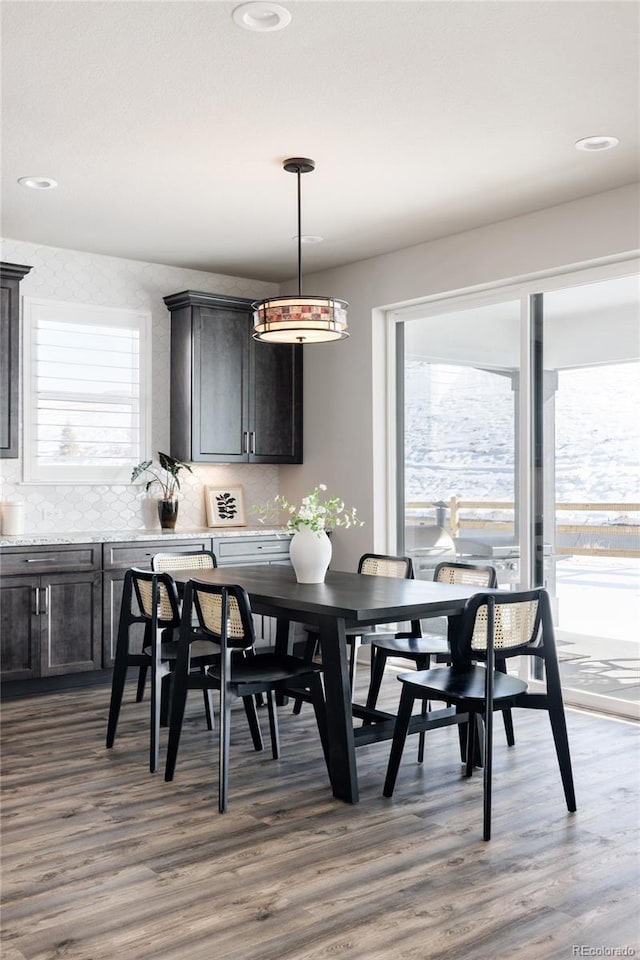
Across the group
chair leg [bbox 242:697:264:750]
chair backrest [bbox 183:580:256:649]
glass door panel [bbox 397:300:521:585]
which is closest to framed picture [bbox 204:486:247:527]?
glass door panel [bbox 397:300:521:585]

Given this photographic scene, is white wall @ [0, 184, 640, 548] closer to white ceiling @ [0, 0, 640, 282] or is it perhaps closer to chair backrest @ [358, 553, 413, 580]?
Answer: white ceiling @ [0, 0, 640, 282]

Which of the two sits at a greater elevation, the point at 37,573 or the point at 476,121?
the point at 476,121

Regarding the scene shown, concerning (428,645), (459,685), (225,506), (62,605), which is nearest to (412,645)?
(428,645)

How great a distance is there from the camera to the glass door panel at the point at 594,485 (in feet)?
15.5

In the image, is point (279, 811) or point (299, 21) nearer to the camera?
point (299, 21)

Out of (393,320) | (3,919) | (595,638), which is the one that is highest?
(393,320)

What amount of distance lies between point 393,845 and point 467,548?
2865 mm

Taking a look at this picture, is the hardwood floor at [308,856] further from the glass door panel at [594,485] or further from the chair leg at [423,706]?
the glass door panel at [594,485]

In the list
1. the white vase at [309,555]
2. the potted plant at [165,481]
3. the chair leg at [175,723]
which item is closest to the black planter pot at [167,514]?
the potted plant at [165,481]

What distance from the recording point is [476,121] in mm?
3801

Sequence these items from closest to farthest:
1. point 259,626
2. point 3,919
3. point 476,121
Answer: point 3,919 → point 476,121 → point 259,626

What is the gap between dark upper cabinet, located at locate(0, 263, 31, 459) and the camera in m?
5.29

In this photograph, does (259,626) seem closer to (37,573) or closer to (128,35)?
(37,573)

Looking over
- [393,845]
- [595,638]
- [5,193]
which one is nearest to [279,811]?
[393,845]
